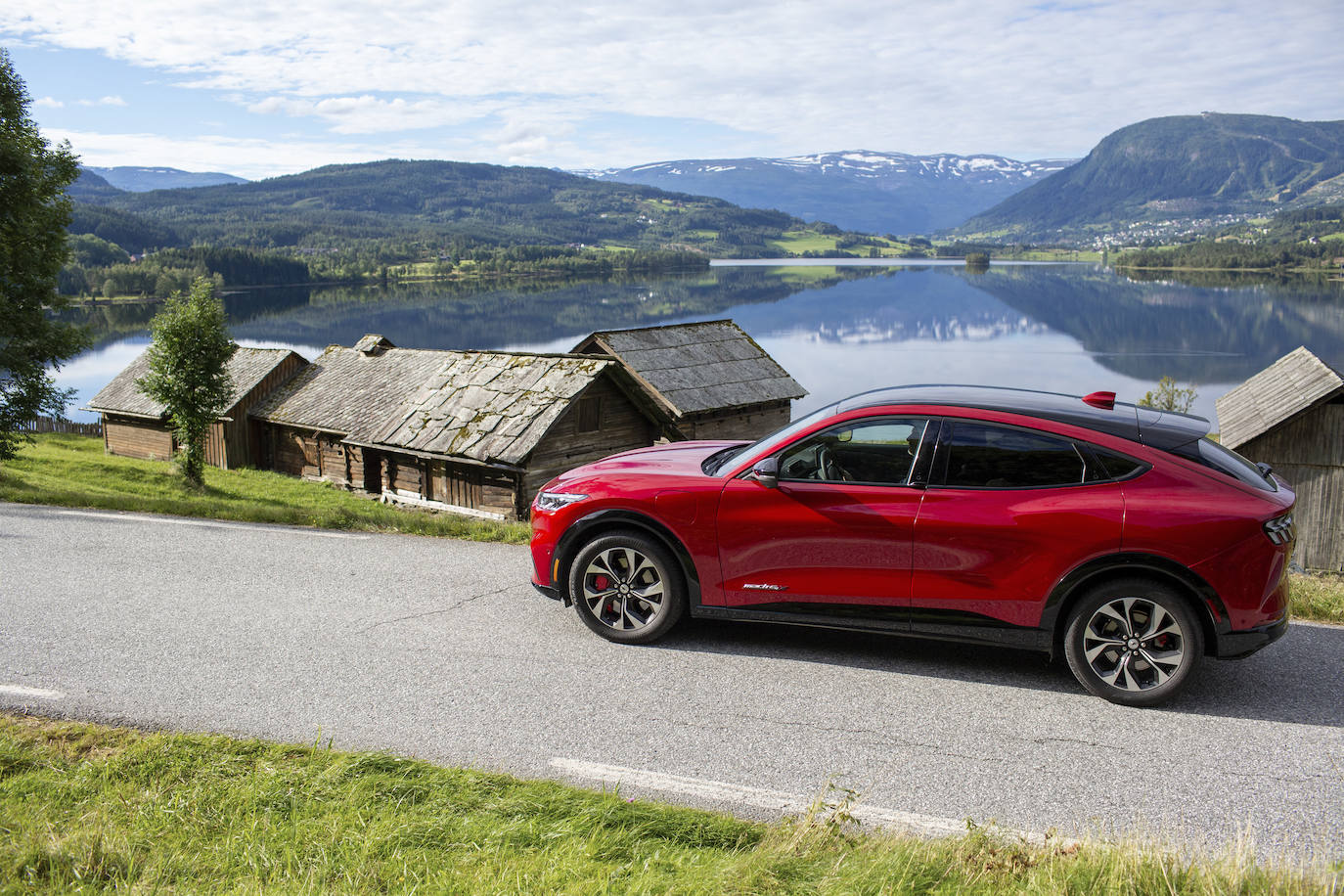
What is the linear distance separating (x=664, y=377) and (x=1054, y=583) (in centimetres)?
2787

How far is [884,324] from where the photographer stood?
121812 millimetres

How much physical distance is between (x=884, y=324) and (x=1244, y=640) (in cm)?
12027

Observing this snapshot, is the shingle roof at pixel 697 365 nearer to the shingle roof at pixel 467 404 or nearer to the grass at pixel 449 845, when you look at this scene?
the shingle roof at pixel 467 404

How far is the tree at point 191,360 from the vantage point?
31.9 meters

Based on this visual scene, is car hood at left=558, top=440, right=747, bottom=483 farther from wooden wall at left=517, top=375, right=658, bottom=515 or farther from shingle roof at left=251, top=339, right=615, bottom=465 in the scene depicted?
wooden wall at left=517, top=375, right=658, bottom=515

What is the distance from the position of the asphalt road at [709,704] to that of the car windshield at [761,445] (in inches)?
50.5

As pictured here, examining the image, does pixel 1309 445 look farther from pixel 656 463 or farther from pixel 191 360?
pixel 191 360

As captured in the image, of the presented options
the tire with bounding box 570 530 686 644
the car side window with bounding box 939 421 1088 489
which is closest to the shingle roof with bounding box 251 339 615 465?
the tire with bounding box 570 530 686 644

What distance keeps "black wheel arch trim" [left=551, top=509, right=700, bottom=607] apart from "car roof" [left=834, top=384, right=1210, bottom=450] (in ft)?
4.93

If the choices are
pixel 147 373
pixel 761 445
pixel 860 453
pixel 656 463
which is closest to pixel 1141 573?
pixel 860 453

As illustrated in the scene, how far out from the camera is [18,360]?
2659 cm

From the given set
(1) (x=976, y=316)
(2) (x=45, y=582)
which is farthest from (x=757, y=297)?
(2) (x=45, y=582)

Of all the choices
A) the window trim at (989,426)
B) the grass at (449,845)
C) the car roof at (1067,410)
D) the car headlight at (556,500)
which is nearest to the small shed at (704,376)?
the car headlight at (556,500)

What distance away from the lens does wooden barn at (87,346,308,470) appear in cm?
4119
